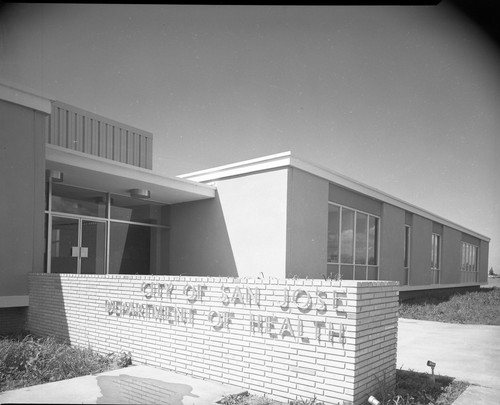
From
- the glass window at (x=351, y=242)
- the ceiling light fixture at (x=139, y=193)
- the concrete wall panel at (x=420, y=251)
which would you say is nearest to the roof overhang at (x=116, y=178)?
the ceiling light fixture at (x=139, y=193)

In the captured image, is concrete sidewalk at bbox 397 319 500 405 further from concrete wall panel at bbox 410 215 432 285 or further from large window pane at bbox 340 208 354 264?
concrete wall panel at bbox 410 215 432 285

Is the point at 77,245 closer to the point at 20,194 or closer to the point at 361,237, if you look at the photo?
the point at 20,194

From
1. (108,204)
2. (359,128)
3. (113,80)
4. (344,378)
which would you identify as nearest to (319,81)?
(359,128)

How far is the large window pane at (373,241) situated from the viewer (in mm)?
16766

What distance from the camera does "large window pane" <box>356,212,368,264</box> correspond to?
1589 cm

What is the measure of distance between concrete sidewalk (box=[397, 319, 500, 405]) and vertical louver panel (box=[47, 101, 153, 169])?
33.5 feet

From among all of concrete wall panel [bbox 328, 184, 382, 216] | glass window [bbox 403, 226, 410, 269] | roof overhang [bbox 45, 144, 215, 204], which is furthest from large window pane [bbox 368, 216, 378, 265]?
roof overhang [bbox 45, 144, 215, 204]

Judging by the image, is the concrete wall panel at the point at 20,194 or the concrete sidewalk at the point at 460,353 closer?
the concrete sidewalk at the point at 460,353

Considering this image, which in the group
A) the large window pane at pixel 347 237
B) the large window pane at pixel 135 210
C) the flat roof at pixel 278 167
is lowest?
the large window pane at pixel 347 237

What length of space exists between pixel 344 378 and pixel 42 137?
26.3ft

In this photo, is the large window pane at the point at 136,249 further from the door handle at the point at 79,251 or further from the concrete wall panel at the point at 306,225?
the concrete wall panel at the point at 306,225

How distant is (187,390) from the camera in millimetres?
5699

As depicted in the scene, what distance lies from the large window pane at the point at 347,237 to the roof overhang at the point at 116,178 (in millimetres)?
4612

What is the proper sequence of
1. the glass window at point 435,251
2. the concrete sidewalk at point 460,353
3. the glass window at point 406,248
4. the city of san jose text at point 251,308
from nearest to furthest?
1. the city of san jose text at point 251,308
2. the concrete sidewalk at point 460,353
3. the glass window at point 406,248
4. the glass window at point 435,251
